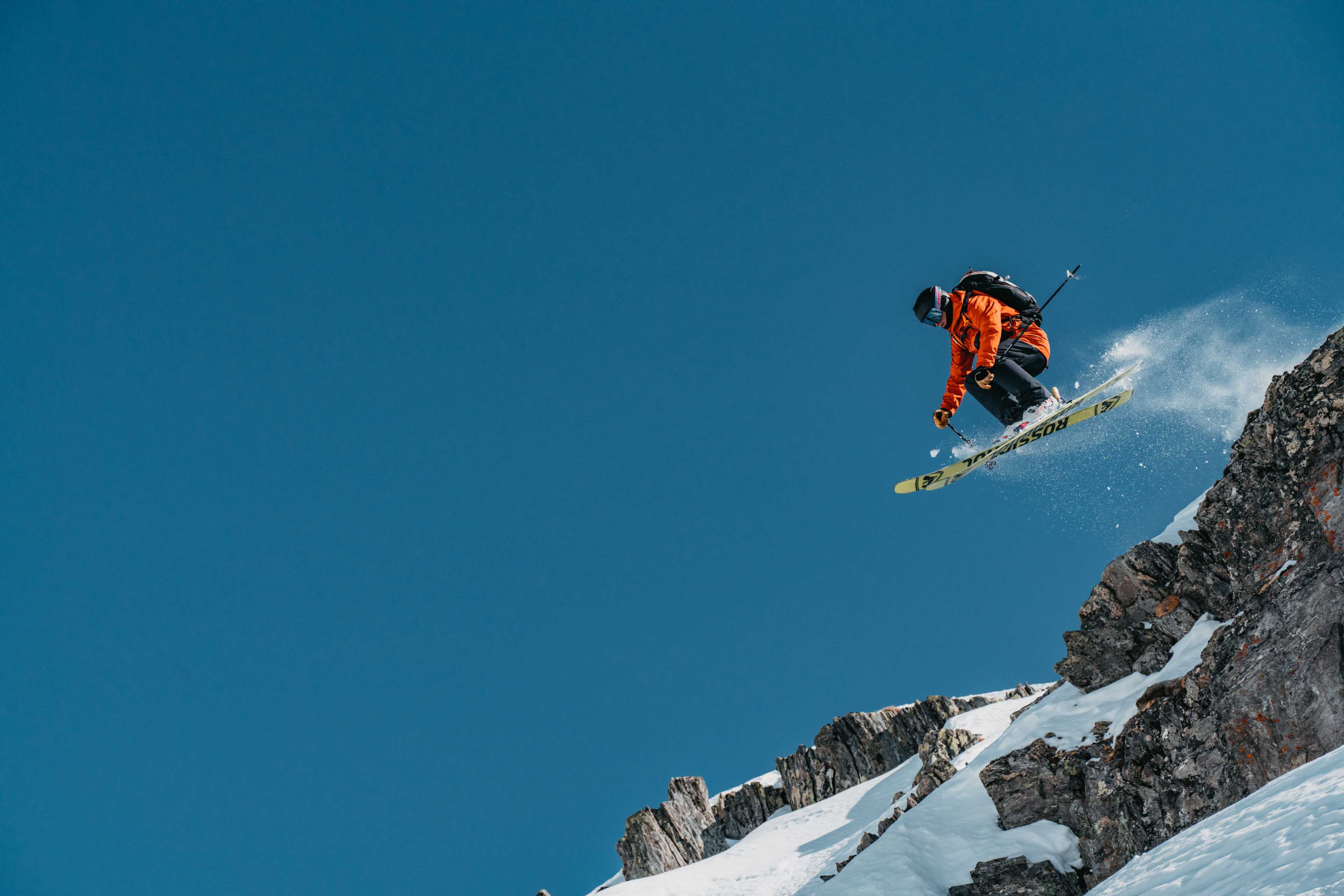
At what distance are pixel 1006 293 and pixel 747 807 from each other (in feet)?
123

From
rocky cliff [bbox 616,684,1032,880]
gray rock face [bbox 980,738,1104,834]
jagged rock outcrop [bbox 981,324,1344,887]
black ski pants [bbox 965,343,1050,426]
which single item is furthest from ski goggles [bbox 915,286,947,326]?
rocky cliff [bbox 616,684,1032,880]

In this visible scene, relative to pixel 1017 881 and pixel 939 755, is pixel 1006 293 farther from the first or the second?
pixel 939 755

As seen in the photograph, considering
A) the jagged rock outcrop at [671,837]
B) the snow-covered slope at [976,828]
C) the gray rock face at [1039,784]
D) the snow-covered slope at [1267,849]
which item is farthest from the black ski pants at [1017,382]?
the jagged rock outcrop at [671,837]

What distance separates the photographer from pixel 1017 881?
15320mm

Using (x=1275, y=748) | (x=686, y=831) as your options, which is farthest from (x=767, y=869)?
(x=1275, y=748)

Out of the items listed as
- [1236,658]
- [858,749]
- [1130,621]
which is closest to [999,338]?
[1236,658]

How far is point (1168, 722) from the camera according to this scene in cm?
1338

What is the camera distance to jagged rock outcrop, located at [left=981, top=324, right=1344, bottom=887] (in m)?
11.2

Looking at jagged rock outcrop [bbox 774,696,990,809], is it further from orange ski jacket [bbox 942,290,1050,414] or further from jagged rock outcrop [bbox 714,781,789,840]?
orange ski jacket [bbox 942,290,1050,414]

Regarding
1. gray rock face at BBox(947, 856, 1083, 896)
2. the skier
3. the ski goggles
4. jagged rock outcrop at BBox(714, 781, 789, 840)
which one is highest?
the ski goggles

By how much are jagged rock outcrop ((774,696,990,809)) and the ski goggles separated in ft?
105

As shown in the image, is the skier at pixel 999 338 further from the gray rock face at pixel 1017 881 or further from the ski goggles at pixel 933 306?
the gray rock face at pixel 1017 881

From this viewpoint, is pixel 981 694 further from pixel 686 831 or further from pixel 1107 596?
pixel 1107 596

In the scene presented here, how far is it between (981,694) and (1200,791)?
134ft
